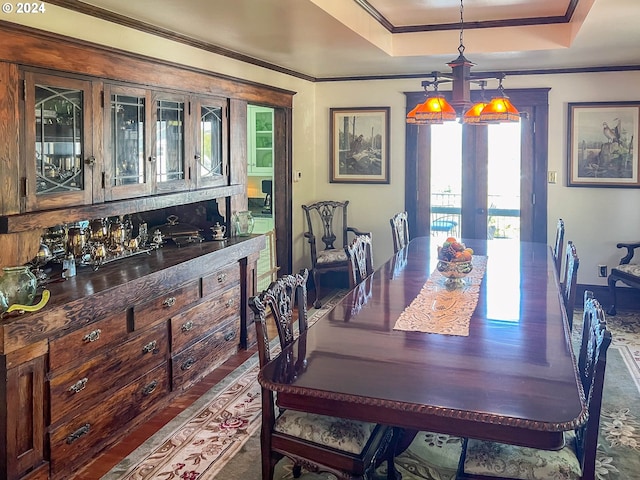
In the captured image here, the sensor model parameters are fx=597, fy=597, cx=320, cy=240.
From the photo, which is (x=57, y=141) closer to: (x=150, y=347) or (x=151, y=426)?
(x=150, y=347)

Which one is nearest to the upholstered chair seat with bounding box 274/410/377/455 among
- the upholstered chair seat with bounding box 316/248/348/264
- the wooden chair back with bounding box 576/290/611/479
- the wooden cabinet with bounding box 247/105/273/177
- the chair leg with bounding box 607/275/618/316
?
the wooden chair back with bounding box 576/290/611/479

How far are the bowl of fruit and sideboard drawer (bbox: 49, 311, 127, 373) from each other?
1806mm

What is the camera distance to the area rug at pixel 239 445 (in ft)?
9.30

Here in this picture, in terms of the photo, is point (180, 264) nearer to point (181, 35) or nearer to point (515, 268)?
point (181, 35)

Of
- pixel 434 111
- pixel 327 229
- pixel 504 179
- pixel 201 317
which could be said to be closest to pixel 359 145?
pixel 327 229

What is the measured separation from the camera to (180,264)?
11.9 ft

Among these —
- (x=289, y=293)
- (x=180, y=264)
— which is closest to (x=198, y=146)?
(x=180, y=264)

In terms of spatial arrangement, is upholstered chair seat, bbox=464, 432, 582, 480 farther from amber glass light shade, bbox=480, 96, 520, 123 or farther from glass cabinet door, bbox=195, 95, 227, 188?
glass cabinet door, bbox=195, 95, 227, 188

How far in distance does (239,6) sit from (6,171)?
1528 mm

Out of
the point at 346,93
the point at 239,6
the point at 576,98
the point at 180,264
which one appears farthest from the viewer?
the point at 346,93

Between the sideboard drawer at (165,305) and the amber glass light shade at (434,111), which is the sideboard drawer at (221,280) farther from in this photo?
the amber glass light shade at (434,111)

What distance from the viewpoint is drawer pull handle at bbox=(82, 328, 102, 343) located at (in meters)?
2.88

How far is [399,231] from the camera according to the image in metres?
5.22

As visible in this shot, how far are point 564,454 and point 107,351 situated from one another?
7.14ft
